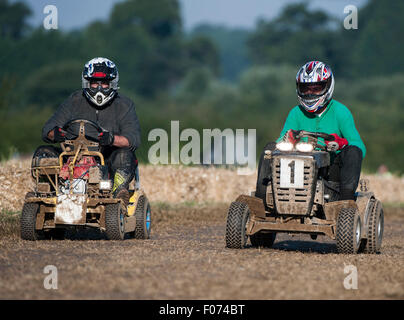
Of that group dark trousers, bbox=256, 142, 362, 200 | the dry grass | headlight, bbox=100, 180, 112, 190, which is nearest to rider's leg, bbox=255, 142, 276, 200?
dark trousers, bbox=256, 142, 362, 200

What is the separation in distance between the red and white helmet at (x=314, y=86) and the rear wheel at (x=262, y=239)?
5.13ft

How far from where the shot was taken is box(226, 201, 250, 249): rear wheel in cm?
920

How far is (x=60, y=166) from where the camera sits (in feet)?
32.1

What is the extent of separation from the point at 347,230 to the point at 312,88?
184 cm

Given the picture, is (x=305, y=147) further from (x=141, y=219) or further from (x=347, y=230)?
(x=141, y=219)

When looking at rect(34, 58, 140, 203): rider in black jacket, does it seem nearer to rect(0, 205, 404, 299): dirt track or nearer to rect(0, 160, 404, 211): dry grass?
rect(0, 205, 404, 299): dirt track

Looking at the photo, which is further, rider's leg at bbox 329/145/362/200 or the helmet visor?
the helmet visor

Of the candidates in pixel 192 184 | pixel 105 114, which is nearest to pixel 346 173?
pixel 105 114

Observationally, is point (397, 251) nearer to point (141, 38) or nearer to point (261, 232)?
point (261, 232)

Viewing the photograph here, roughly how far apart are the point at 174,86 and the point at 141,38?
20.3 ft

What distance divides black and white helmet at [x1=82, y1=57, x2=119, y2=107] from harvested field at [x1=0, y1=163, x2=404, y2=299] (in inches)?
68.8

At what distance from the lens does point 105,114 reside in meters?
10.7

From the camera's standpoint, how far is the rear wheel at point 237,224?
9.20m

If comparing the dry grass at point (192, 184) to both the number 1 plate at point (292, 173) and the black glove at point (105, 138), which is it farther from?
the number 1 plate at point (292, 173)
